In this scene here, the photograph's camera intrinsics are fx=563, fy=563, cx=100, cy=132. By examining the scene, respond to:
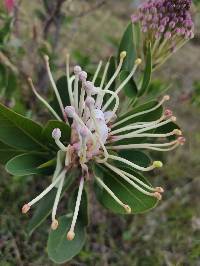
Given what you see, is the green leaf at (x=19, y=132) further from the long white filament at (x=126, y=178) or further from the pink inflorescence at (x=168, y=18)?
the pink inflorescence at (x=168, y=18)

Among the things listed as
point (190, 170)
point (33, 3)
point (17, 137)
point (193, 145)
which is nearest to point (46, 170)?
point (17, 137)

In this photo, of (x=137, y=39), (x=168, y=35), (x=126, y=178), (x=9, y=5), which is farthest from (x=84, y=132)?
(x=9, y=5)

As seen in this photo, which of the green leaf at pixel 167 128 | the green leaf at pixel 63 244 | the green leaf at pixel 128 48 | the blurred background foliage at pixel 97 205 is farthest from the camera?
the blurred background foliage at pixel 97 205

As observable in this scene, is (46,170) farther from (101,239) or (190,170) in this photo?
(190,170)

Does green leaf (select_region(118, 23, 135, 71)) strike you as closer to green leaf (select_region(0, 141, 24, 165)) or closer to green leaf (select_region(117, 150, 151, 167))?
green leaf (select_region(117, 150, 151, 167))

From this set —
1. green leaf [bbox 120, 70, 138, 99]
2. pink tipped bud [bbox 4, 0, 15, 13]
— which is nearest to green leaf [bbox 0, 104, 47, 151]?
green leaf [bbox 120, 70, 138, 99]

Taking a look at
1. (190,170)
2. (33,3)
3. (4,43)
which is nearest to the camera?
(4,43)

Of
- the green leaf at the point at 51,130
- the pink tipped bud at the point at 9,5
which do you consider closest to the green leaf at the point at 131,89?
the green leaf at the point at 51,130
